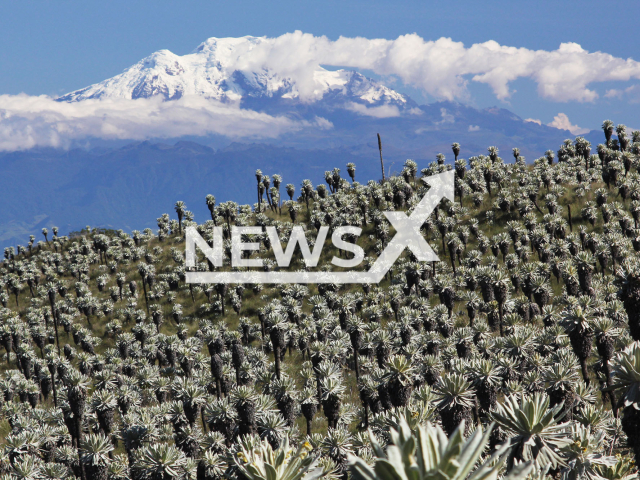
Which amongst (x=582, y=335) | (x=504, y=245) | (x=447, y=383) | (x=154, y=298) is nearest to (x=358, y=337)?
(x=582, y=335)

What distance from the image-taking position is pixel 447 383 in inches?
540

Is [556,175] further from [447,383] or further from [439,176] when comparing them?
[447,383]

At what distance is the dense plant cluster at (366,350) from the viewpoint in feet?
28.4

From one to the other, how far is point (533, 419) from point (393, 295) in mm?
43001

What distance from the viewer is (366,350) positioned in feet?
A: 135
